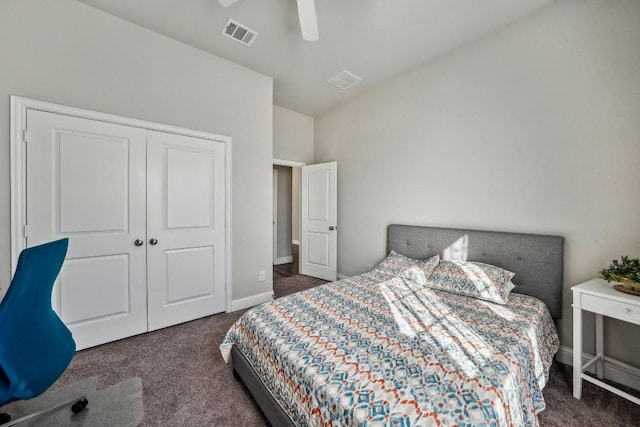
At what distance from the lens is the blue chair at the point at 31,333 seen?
117 centimetres

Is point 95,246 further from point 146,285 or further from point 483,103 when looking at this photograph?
point 483,103

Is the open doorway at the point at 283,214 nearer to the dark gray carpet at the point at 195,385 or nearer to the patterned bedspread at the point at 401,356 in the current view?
the dark gray carpet at the point at 195,385

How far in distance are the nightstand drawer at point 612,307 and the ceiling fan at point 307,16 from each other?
8.58 ft

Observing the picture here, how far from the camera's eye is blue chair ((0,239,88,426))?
1.17m

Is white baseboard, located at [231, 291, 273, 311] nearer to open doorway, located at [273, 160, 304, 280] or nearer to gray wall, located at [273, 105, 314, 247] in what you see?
open doorway, located at [273, 160, 304, 280]

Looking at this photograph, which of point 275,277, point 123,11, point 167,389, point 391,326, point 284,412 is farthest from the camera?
point 275,277

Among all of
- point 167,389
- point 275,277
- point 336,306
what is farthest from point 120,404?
point 275,277

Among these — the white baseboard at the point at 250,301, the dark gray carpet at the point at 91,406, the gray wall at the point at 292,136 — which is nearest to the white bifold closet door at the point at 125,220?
the white baseboard at the point at 250,301

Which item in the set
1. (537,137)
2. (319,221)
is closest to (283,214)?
(319,221)

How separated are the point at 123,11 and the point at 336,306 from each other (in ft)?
10.4

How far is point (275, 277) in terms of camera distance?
4.56 meters

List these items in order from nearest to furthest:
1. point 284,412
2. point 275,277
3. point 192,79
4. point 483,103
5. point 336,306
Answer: point 284,412
point 336,306
point 483,103
point 192,79
point 275,277

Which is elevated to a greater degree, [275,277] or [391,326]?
Result: [391,326]

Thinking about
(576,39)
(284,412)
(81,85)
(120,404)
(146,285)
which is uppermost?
(576,39)
